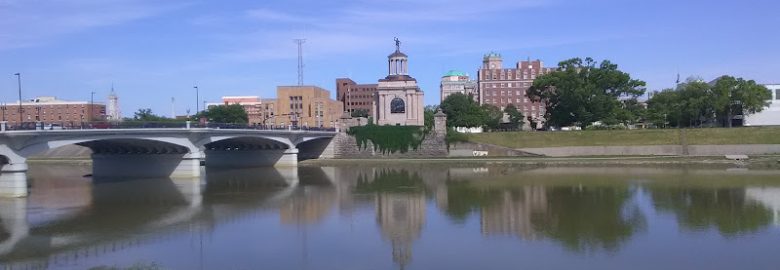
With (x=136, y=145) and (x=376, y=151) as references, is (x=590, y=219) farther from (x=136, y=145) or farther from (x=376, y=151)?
(x=376, y=151)

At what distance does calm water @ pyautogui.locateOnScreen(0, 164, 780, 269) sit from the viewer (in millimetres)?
24984

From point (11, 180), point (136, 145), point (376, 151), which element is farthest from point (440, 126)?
point (11, 180)

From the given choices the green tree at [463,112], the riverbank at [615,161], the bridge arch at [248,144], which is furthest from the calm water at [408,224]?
the green tree at [463,112]

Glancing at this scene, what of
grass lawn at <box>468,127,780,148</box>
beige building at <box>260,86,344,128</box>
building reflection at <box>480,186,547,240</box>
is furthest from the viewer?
beige building at <box>260,86,344,128</box>

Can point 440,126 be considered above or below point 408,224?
above

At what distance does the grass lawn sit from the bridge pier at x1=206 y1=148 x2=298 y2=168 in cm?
2272

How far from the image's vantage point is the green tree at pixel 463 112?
106 meters

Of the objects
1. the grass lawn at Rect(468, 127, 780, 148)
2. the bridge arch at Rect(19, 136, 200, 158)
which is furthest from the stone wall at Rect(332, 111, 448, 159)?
the bridge arch at Rect(19, 136, 200, 158)

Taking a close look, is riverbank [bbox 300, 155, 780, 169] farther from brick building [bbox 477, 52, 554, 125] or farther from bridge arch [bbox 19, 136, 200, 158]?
brick building [bbox 477, 52, 554, 125]

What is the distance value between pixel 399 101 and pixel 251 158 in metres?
22.7

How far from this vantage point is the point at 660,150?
80250 millimetres

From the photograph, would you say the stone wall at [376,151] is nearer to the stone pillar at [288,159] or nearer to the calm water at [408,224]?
the stone pillar at [288,159]

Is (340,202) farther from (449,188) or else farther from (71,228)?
(71,228)

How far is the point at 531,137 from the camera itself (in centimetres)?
8519
